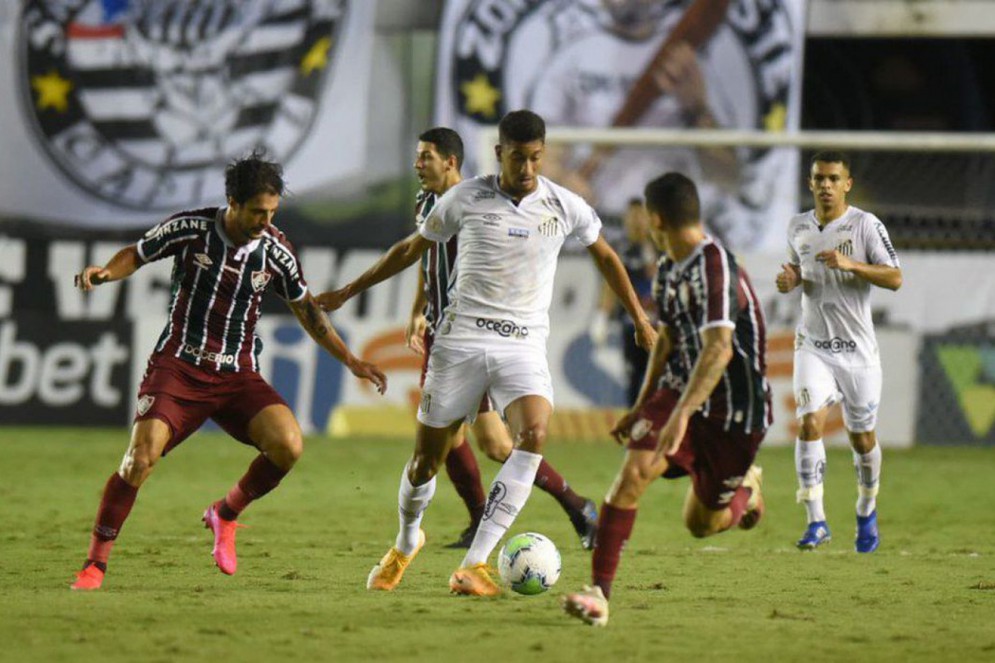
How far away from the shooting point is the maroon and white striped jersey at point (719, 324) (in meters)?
6.84

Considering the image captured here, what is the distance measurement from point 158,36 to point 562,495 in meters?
11.3

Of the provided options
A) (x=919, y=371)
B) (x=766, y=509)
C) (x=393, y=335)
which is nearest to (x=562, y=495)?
(x=766, y=509)

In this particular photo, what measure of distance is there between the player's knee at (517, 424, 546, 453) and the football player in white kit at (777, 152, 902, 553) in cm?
266

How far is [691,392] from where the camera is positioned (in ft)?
22.1

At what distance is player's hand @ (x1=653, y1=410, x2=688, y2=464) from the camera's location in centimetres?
671

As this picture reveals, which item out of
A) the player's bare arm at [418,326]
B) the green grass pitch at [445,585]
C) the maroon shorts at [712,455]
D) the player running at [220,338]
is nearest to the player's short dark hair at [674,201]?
the maroon shorts at [712,455]

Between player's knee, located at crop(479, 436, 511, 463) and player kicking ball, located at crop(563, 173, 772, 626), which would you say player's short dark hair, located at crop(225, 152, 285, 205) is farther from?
player's knee, located at crop(479, 436, 511, 463)

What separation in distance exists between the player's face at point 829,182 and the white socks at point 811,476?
53.4 inches

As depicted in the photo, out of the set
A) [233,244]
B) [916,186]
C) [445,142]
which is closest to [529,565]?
[233,244]

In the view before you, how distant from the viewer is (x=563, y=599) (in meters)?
6.71

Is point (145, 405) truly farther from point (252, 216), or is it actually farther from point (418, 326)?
point (418, 326)

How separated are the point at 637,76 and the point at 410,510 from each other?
1194cm

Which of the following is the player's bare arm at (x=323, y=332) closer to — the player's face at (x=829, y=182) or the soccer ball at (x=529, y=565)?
the soccer ball at (x=529, y=565)

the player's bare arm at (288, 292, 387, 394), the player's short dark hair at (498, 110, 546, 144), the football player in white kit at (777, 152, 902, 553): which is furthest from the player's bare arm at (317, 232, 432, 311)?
the football player in white kit at (777, 152, 902, 553)
